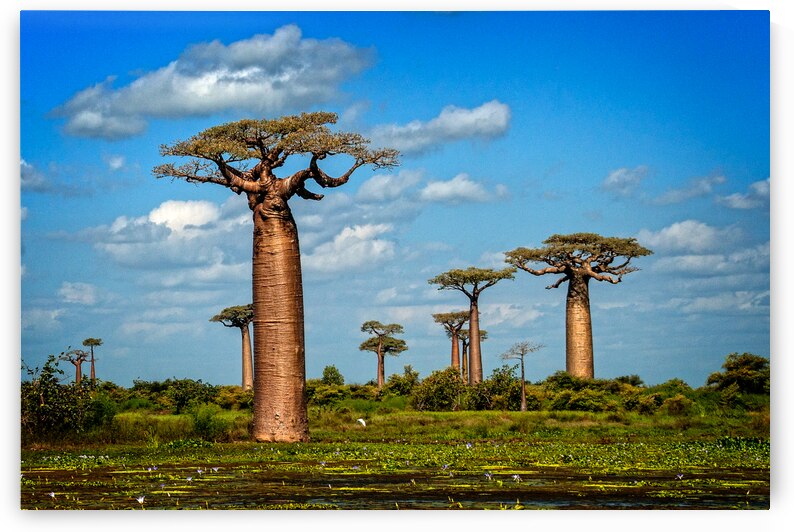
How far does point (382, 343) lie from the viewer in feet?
135

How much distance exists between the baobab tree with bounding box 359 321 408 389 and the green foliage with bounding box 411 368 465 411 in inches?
591

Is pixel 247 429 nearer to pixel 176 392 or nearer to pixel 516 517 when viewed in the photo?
pixel 516 517

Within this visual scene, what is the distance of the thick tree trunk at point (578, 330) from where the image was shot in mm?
27828

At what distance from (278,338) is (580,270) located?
14.8 metres

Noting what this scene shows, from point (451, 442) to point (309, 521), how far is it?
16.4 ft

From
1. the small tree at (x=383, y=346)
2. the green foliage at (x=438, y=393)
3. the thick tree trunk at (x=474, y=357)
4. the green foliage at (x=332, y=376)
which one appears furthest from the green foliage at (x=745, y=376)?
the small tree at (x=383, y=346)

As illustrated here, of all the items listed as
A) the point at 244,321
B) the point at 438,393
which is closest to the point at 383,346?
the point at 244,321

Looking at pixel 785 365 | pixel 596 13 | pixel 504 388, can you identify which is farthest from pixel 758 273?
pixel 504 388

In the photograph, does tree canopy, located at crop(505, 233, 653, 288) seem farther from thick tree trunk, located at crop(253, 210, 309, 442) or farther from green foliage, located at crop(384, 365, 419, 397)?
thick tree trunk, located at crop(253, 210, 309, 442)

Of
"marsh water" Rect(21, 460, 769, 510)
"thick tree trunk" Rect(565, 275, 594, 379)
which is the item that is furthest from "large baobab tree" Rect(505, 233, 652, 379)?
"marsh water" Rect(21, 460, 769, 510)

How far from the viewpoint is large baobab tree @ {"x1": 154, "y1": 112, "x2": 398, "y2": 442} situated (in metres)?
14.9

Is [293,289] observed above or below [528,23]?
below

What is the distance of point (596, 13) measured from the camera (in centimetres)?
1221

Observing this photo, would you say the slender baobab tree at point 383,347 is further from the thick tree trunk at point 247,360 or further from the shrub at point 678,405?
the shrub at point 678,405
